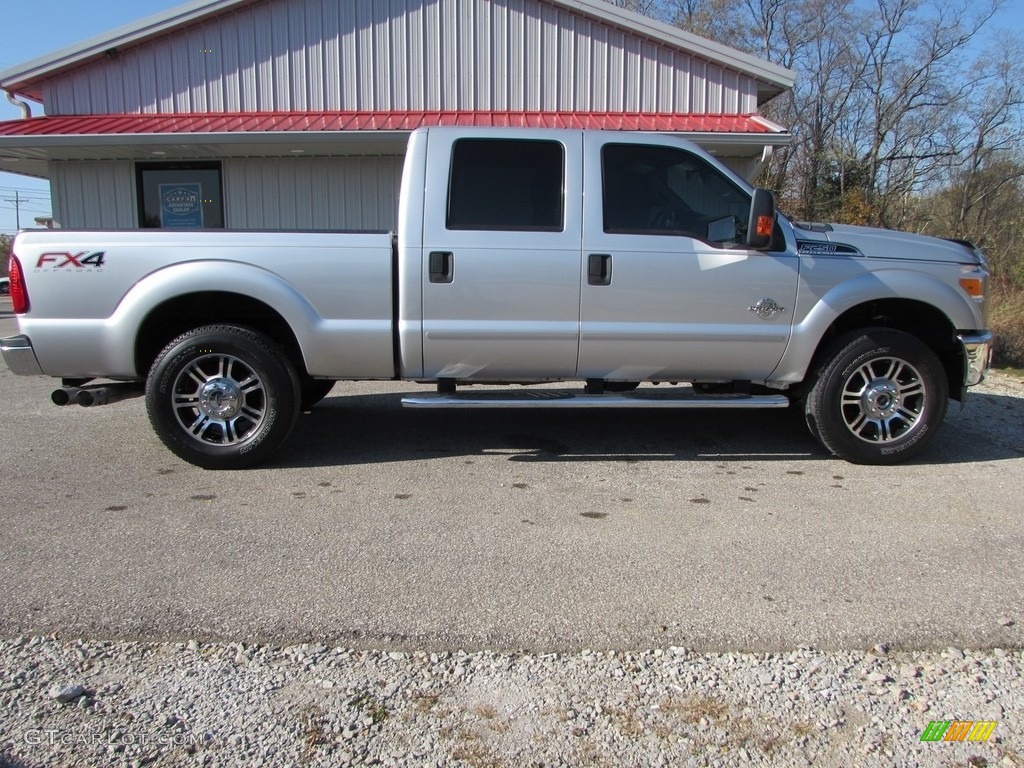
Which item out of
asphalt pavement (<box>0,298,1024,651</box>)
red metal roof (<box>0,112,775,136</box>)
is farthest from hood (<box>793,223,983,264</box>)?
red metal roof (<box>0,112,775,136</box>)

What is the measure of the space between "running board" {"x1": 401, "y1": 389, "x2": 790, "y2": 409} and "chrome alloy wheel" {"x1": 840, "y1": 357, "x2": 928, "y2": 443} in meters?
0.47

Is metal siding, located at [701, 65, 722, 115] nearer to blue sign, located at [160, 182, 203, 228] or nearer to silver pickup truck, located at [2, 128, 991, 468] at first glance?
silver pickup truck, located at [2, 128, 991, 468]

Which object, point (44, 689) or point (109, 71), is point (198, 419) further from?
point (109, 71)

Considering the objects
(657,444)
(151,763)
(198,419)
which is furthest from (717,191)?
(151,763)

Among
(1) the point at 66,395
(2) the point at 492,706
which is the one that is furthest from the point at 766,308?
(1) the point at 66,395

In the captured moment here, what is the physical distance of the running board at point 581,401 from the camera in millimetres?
4848

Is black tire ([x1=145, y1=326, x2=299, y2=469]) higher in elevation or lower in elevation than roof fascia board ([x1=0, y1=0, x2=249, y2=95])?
lower

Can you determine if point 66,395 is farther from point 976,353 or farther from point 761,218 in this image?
point 976,353

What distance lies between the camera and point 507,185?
15.9 feet

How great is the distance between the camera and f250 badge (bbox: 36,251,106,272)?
179 inches

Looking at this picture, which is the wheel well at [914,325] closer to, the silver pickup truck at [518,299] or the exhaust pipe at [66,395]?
the silver pickup truck at [518,299]

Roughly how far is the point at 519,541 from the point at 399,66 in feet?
30.9

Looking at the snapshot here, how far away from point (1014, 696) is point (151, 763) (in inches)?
106

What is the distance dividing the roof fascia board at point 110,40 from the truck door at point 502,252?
26.6ft
